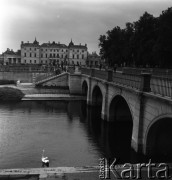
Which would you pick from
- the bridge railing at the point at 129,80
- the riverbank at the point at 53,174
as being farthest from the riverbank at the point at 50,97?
the riverbank at the point at 53,174

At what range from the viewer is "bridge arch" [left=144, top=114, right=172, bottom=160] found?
20859 mm

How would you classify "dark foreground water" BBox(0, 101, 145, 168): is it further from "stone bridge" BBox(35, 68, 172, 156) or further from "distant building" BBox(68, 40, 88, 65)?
"distant building" BBox(68, 40, 88, 65)

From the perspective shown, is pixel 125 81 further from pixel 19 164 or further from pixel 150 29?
pixel 150 29

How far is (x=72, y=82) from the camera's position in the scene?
2389 inches

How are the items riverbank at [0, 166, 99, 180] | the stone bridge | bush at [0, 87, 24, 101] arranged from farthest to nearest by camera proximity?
bush at [0, 87, 24, 101], the stone bridge, riverbank at [0, 166, 99, 180]

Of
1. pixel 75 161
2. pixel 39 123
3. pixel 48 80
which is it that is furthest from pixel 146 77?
pixel 48 80

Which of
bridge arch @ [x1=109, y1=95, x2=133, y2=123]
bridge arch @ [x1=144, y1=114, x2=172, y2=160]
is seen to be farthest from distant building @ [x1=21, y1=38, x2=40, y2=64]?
bridge arch @ [x1=144, y1=114, x2=172, y2=160]

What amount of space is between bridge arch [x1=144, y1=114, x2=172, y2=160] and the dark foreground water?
1540 mm

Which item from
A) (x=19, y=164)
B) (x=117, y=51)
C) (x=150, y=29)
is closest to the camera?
(x=19, y=164)

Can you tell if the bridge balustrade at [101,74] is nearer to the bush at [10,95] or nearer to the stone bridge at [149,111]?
the stone bridge at [149,111]

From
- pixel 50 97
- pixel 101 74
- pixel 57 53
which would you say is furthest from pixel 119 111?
pixel 57 53

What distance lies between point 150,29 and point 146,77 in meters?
37.3

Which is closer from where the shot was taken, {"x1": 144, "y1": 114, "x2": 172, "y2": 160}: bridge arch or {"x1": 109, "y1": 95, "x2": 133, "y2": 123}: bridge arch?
{"x1": 144, "y1": 114, "x2": 172, "y2": 160}: bridge arch

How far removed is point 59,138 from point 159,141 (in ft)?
34.4
